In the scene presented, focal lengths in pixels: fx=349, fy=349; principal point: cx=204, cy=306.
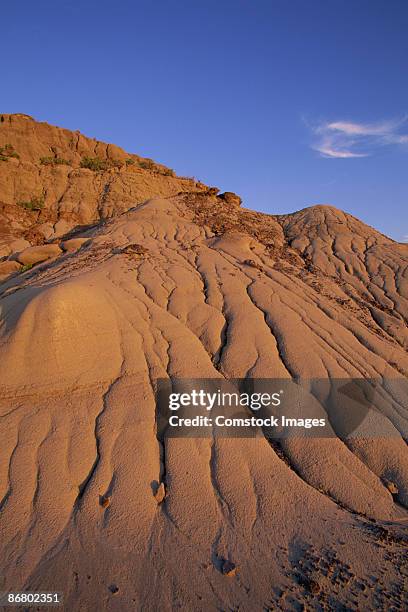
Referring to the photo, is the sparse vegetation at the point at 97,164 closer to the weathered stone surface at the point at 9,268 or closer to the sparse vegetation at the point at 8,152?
the sparse vegetation at the point at 8,152

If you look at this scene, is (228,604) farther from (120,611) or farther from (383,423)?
(383,423)

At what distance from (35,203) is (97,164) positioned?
6288mm

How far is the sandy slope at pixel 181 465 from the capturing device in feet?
10.0

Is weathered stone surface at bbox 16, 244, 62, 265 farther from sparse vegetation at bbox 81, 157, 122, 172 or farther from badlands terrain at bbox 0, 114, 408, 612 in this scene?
sparse vegetation at bbox 81, 157, 122, 172

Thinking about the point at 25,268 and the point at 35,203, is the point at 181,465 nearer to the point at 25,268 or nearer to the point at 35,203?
the point at 25,268

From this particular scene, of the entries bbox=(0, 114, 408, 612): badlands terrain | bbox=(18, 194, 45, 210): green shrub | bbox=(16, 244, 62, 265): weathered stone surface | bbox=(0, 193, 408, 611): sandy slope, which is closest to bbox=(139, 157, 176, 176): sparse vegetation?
bbox=(18, 194, 45, 210): green shrub

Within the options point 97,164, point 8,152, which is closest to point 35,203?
point 8,152

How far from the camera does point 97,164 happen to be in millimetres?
27312

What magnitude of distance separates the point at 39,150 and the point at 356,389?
94.8ft

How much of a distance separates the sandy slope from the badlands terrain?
0.7 inches

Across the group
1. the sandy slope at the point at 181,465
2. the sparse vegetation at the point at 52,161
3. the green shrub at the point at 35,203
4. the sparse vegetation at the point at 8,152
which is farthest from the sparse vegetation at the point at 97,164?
the sandy slope at the point at 181,465

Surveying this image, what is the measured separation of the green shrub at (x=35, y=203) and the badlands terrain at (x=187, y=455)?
15329 mm

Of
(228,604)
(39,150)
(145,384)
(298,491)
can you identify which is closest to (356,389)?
(298,491)

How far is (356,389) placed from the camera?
5887 mm
